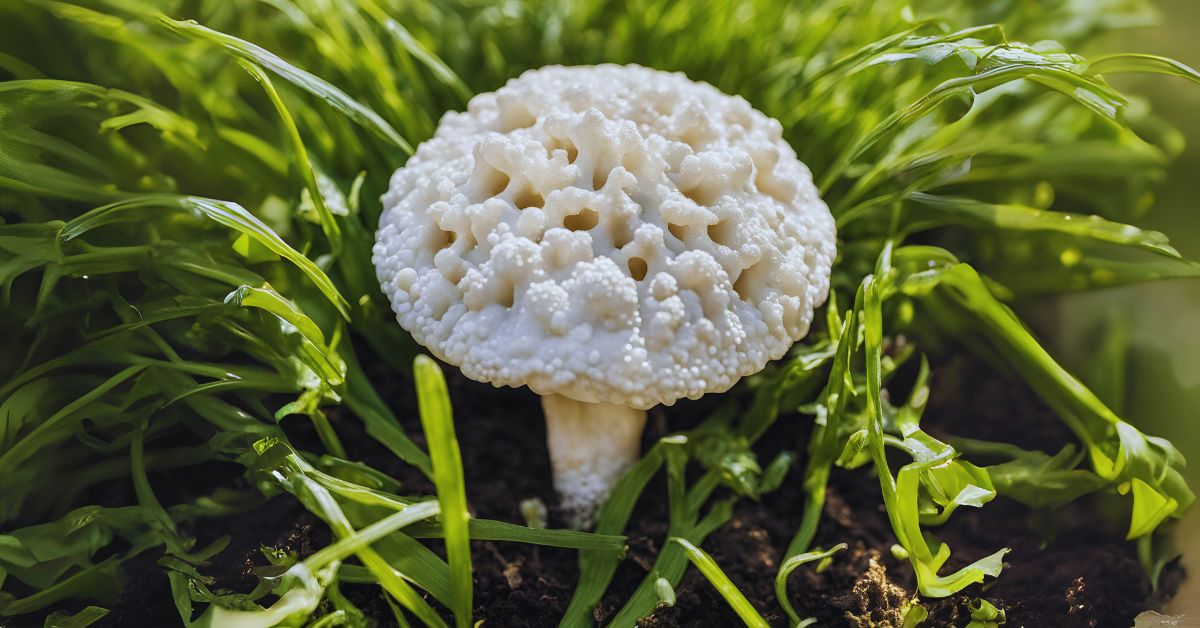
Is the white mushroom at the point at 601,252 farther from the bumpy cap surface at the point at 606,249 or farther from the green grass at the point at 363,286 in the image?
the green grass at the point at 363,286

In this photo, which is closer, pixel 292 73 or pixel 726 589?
pixel 726 589

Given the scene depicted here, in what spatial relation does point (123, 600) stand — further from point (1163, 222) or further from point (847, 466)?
point (1163, 222)

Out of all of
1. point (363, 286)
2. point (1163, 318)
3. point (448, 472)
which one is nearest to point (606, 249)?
point (448, 472)

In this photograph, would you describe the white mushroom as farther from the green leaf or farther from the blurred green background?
the blurred green background

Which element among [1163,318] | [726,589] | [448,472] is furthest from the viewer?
[1163,318]

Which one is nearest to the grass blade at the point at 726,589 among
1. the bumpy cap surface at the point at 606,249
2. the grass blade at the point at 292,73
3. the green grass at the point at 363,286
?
the green grass at the point at 363,286

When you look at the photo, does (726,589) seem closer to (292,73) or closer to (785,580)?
(785,580)

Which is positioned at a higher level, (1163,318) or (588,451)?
(1163,318)
